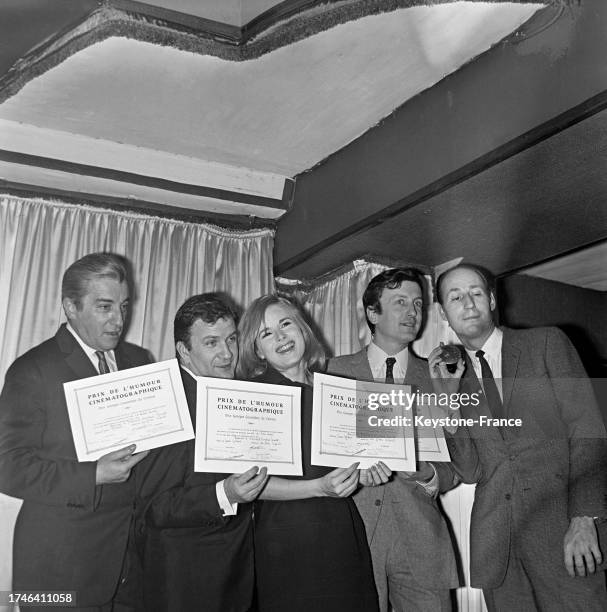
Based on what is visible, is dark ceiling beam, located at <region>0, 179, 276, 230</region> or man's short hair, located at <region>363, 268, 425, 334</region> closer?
dark ceiling beam, located at <region>0, 179, 276, 230</region>

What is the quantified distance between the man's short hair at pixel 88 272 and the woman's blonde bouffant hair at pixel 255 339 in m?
0.33

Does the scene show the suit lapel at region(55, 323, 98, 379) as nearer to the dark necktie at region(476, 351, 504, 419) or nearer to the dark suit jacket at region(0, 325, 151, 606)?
the dark suit jacket at region(0, 325, 151, 606)

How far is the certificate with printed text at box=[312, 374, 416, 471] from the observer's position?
4.78 ft

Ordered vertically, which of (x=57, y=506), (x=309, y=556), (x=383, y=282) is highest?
(x=383, y=282)

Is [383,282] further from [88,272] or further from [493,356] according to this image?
[88,272]

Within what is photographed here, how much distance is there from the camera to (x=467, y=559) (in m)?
1.63

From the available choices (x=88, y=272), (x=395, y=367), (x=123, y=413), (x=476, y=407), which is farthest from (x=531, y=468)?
(x=88, y=272)

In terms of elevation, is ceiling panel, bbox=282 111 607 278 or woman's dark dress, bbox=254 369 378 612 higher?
ceiling panel, bbox=282 111 607 278

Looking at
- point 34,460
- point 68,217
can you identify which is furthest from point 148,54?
point 34,460

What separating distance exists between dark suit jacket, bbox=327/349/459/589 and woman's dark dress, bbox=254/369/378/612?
102 millimetres

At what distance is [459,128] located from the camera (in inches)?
57.7

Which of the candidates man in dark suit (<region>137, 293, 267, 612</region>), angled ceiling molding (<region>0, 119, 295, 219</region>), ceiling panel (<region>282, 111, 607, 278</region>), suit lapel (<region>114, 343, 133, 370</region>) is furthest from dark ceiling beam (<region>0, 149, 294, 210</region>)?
man in dark suit (<region>137, 293, 267, 612</region>)

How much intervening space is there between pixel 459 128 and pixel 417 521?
0.94 meters

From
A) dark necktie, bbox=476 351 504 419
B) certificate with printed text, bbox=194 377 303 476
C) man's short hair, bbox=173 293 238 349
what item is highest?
man's short hair, bbox=173 293 238 349
